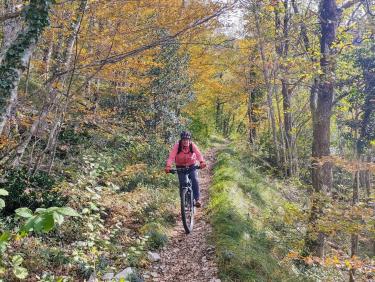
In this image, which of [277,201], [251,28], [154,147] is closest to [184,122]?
[154,147]

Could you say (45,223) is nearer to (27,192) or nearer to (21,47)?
(21,47)

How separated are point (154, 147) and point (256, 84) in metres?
11.0

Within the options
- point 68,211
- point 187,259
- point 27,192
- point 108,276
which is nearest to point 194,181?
point 187,259

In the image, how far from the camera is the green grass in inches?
232

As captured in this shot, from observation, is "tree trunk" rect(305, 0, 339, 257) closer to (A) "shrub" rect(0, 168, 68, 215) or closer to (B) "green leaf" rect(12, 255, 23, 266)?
(A) "shrub" rect(0, 168, 68, 215)

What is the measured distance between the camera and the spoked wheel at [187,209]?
7.11 metres

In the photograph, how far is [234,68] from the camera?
2219cm

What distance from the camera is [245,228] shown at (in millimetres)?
8094

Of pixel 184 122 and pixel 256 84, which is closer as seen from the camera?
pixel 184 122

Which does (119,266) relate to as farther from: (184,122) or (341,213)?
(184,122)

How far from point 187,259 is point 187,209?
1.33 m

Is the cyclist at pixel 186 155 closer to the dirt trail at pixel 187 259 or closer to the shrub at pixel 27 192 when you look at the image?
the dirt trail at pixel 187 259

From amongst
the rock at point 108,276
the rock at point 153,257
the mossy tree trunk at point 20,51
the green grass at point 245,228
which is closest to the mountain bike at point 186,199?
the green grass at point 245,228

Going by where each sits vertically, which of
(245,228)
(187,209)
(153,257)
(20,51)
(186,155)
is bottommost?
(245,228)
